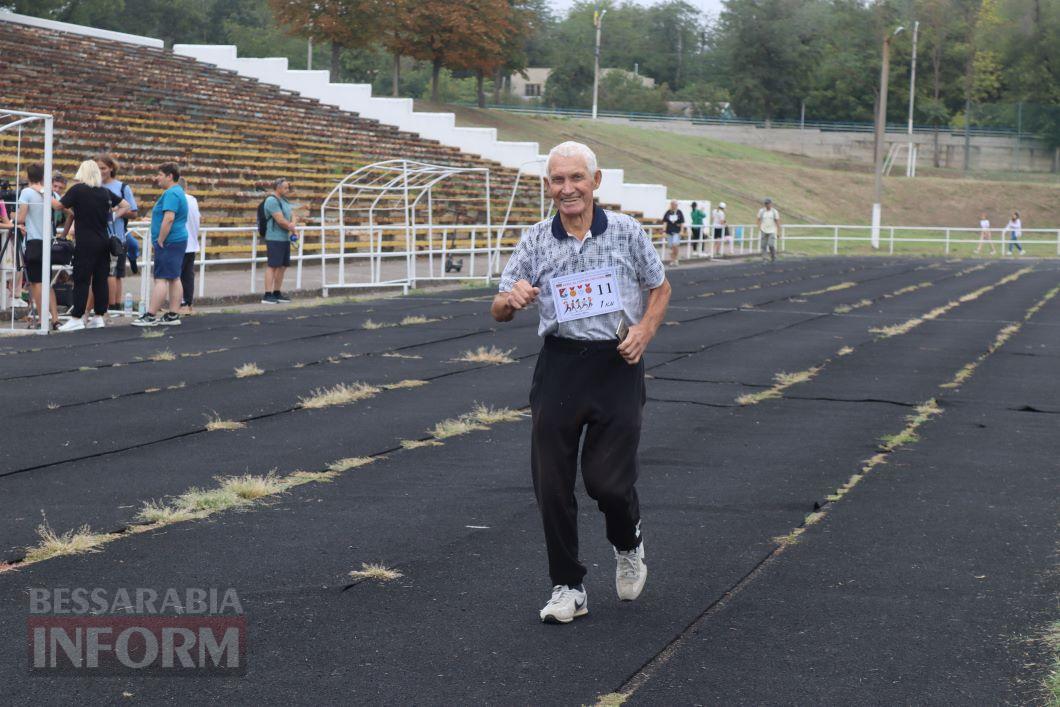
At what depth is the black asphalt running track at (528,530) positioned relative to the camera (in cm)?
499

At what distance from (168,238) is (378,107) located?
105ft

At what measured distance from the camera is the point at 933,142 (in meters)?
95.7

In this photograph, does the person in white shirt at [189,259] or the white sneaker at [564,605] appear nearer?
the white sneaker at [564,605]

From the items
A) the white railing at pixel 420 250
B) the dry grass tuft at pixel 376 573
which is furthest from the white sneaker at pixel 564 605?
the white railing at pixel 420 250

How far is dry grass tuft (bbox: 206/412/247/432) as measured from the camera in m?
9.99

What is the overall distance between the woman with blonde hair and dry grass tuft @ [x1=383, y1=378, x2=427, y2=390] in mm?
5004

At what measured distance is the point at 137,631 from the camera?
5.31 metres

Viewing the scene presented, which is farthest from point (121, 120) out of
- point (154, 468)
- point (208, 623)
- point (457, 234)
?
point (208, 623)

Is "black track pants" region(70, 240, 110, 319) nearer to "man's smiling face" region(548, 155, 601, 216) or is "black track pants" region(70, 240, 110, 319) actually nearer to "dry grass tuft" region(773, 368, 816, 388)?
"dry grass tuft" region(773, 368, 816, 388)

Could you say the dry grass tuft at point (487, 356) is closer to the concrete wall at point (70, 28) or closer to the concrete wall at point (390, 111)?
the concrete wall at point (70, 28)

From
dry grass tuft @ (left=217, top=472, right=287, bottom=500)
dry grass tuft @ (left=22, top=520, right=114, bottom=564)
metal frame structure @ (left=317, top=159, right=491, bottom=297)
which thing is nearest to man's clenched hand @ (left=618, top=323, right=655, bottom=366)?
dry grass tuft @ (left=22, top=520, right=114, bottom=564)

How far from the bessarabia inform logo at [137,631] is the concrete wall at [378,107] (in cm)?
4124

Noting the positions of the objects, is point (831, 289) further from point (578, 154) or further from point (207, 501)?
point (578, 154)

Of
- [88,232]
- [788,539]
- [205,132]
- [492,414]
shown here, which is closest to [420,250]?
[205,132]
